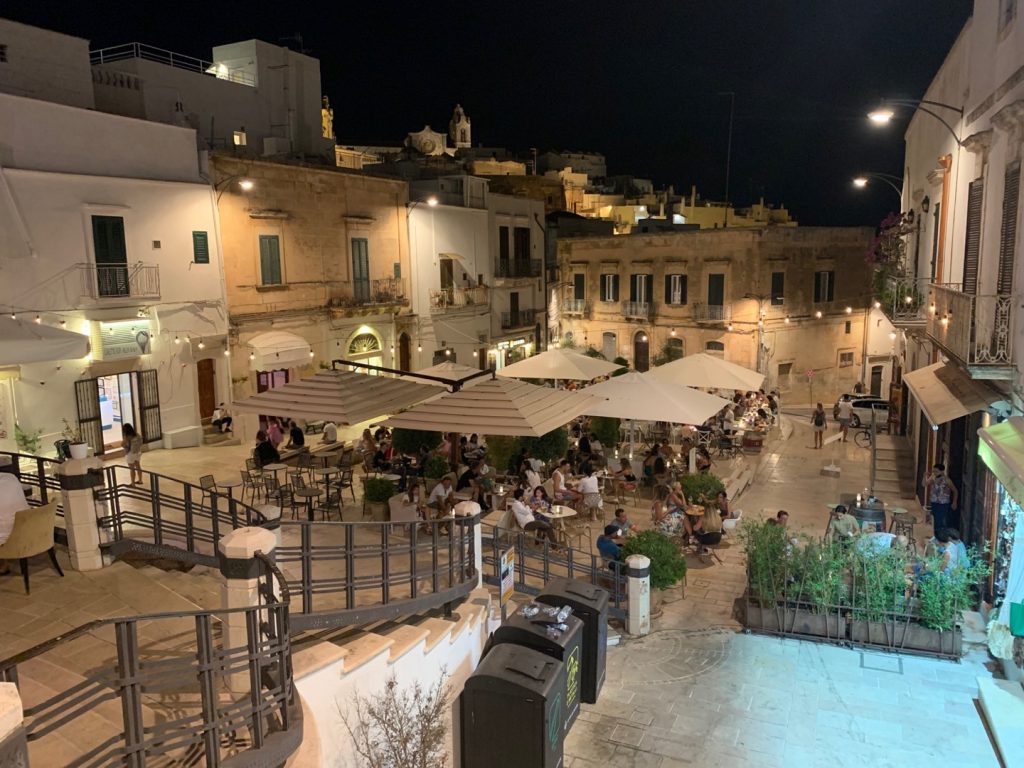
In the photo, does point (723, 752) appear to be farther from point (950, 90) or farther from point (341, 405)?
point (950, 90)

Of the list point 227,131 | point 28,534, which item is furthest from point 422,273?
point 28,534

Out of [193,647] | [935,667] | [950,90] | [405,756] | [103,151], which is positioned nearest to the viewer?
[405,756]

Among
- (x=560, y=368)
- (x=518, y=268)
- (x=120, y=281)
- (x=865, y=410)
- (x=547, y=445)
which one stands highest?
(x=518, y=268)

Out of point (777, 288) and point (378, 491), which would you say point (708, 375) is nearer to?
point (378, 491)

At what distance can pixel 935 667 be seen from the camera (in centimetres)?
851

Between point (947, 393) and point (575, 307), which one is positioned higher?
point (575, 307)

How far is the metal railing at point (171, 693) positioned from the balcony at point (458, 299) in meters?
21.9

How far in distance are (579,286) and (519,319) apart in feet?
19.3

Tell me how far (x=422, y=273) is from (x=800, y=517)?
54.7 feet

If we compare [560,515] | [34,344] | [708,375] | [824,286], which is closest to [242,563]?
[34,344]

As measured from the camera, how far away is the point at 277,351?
1975cm

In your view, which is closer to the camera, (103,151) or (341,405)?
(341,405)

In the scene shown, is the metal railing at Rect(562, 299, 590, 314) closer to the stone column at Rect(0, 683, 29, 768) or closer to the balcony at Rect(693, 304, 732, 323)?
the balcony at Rect(693, 304, 732, 323)

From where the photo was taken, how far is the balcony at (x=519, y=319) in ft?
108
